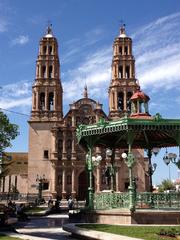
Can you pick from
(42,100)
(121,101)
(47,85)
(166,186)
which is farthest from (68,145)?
(166,186)

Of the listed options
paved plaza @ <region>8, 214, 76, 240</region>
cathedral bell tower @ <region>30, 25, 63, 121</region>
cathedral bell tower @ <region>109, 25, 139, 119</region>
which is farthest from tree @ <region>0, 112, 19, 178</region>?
cathedral bell tower @ <region>109, 25, 139, 119</region>

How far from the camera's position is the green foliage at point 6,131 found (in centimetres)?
2891

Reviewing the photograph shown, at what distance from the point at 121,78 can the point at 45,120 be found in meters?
14.6

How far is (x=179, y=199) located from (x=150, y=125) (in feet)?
12.4

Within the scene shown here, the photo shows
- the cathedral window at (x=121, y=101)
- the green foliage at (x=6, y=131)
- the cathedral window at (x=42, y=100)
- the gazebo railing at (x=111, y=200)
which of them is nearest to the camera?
the gazebo railing at (x=111, y=200)

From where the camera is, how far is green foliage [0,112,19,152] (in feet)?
94.8

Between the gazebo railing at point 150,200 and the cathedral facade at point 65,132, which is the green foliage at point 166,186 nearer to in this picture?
the cathedral facade at point 65,132

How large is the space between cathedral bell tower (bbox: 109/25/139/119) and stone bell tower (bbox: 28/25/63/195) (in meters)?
8.92

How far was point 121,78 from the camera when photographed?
63.1 m

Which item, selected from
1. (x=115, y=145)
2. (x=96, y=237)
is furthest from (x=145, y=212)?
(x=115, y=145)

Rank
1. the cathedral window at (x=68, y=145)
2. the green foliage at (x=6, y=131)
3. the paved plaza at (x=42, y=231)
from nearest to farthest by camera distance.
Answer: the paved plaza at (x=42, y=231) → the green foliage at (x=6, y=131) → the cathedral window at (x=68, y=145)

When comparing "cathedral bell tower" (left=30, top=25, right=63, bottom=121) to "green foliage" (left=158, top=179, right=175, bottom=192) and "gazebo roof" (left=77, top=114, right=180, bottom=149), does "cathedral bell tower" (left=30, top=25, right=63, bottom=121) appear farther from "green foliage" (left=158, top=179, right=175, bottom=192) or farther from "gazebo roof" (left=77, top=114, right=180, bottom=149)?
"gazebo roof" (left=77, top=114, right=180, bottom=149)

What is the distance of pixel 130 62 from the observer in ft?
210

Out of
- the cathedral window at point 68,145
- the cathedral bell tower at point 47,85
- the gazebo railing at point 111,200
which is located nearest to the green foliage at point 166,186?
the cathedral window at point 68,145
